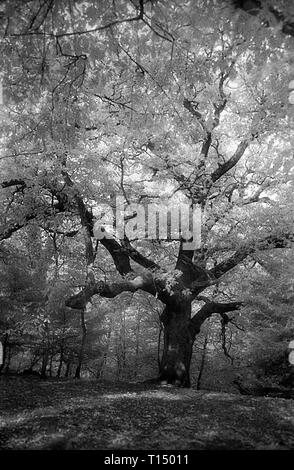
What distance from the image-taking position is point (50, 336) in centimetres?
1527

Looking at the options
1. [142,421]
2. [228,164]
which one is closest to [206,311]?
[228,164]

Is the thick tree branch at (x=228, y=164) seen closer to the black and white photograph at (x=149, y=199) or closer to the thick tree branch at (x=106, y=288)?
the black and white photograph at (x=149, y=199)

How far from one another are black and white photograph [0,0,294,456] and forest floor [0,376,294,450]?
5 centimetres

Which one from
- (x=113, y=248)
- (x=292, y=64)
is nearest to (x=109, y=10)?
(x=292, y=64)

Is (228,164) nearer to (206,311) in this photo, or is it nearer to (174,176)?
(174,176)

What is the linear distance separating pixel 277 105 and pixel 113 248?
7.72 m

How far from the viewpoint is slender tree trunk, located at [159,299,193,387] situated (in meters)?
12.5

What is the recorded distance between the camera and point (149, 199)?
13.1m

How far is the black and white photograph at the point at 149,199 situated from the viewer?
510 cm

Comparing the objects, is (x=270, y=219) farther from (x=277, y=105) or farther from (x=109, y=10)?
(x=109, y=10)

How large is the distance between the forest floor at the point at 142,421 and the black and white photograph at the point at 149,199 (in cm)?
5

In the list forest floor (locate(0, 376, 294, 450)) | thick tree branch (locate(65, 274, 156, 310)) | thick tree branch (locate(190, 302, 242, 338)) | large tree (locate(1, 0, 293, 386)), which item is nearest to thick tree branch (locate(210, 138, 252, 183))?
large tree (locate(1, 0, 293, 386))

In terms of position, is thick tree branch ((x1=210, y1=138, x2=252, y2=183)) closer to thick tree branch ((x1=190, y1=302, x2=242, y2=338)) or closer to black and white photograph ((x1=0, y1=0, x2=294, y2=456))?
black and white photograph ((x1=0, y1=0, x2=294, y2=456))

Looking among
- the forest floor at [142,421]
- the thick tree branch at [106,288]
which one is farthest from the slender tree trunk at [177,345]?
the forest floor at [142,421]
